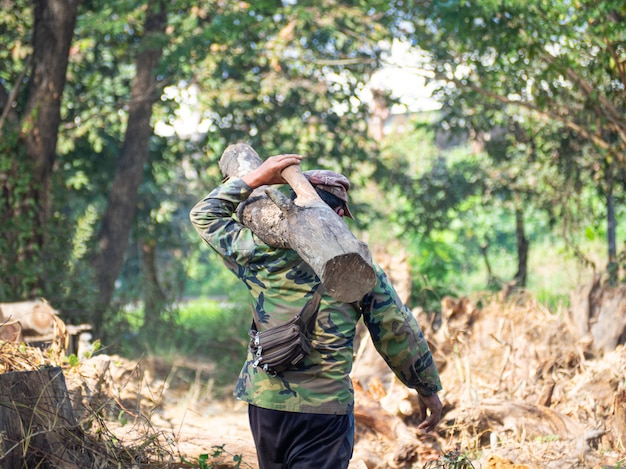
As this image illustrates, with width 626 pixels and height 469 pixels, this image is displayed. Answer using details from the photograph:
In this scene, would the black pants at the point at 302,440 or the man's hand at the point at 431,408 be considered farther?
the man's hand at the point at 431,408

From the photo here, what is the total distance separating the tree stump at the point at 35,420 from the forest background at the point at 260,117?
4203mm

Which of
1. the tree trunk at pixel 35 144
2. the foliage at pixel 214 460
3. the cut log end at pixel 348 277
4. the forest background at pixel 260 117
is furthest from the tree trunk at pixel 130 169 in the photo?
the cut log end at pixel 348 277

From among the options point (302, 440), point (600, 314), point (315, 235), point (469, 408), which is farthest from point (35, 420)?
point (600, 314)

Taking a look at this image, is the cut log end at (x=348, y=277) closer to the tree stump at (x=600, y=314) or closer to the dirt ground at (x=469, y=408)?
the dirt ground at (x=469, y=408)

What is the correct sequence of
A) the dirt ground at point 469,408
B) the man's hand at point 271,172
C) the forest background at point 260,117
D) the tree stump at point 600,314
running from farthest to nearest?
1. the forest background at point 260,117
2. the tree stump at point 600,314
3. the dirt ground at point 469,408
4. the man's hand at point 271,172

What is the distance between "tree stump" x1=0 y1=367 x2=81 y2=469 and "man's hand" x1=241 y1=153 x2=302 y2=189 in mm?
1508

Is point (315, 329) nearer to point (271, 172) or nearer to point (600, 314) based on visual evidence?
point (271, 172)

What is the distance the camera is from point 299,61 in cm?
1109

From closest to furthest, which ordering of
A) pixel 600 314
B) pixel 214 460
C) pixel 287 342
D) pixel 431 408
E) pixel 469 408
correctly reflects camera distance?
pixel 287 342 < pixel 431 408 < pixel 214 460 < pixel 469 408 < pixel 600 314

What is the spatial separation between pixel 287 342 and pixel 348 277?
38 cm

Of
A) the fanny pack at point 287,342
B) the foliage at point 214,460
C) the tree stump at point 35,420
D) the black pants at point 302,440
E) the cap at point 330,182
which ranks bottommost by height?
the foliage at point 214,460

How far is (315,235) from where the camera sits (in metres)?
3.02

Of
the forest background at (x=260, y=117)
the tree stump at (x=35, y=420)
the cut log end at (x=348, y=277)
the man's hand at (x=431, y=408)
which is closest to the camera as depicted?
the cut log end at (x=348, y=277)

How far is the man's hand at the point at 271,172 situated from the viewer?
3400mm
